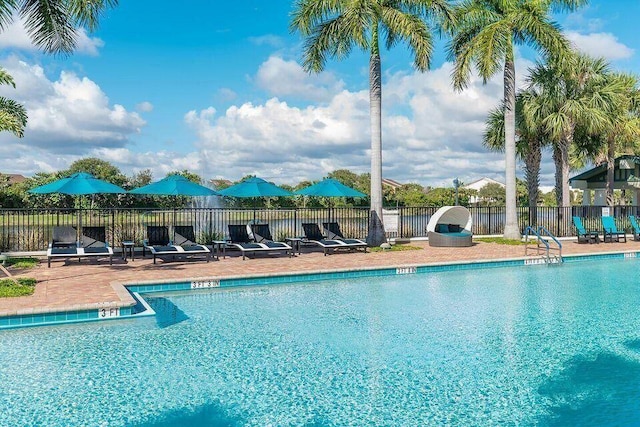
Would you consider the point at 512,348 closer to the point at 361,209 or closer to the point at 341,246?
the point at 341,246

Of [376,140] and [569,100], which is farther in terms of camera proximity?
[569,100]

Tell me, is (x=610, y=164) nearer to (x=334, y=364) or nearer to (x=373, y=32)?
(x=373, y=32)

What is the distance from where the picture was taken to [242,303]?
29.8 feet

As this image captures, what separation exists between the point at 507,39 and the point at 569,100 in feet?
17.9

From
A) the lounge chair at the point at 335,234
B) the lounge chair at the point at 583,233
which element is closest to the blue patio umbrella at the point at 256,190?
the lounge chair at the point at 335,234

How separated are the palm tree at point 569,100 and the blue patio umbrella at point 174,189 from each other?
584 inches

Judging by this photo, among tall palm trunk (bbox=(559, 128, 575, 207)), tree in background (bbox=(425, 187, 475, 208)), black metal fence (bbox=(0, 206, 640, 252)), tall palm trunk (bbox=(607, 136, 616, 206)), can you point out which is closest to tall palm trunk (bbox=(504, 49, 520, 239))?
black metal fence (bbox=(0, 206, 640, 252))

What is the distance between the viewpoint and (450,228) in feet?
58.1

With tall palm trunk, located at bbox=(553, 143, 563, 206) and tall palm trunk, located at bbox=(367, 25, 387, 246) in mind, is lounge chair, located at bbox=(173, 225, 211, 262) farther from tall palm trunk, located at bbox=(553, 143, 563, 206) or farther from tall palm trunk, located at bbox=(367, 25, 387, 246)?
tall palm trunk, located at bbox=(553, 143, 563, 206)

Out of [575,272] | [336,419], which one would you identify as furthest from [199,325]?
[575,272]

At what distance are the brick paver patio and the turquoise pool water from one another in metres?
0.62

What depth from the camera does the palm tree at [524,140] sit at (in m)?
23.0

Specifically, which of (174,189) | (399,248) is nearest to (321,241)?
(399,248)

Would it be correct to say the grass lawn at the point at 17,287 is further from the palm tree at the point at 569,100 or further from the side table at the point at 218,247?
the palm tree at the point at 569,100
